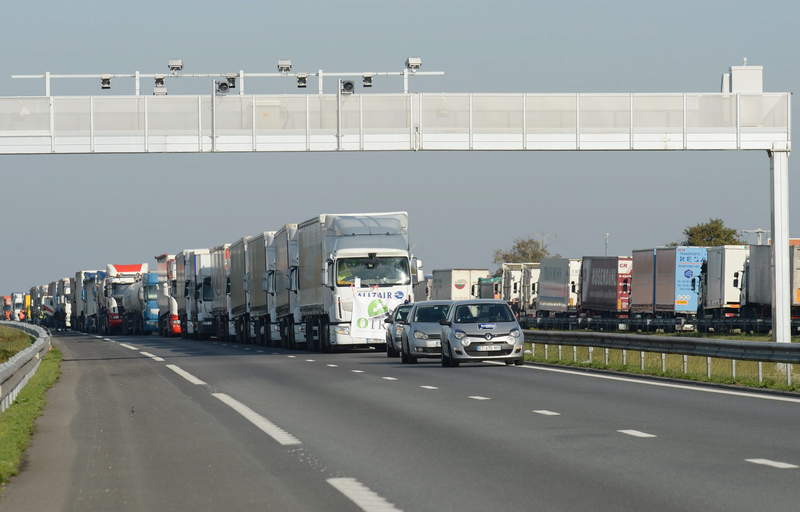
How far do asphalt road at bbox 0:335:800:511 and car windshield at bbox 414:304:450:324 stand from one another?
8786mm

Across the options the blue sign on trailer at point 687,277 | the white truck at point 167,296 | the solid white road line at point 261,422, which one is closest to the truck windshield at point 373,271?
the solid white road line at point 261,422

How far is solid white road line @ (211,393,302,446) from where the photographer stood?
563 inches

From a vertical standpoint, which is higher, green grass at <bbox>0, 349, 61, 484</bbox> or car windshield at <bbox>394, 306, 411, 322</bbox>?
car windshield at <bbox>394, 306, 411, 322</bbox>

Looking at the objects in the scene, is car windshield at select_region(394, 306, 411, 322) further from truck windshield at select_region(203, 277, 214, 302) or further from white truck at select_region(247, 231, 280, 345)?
truck windshield at select_region(203, 277, 214, 302)

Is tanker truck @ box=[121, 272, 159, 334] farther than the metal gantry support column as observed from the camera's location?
Yes

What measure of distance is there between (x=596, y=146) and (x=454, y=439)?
26945 mm

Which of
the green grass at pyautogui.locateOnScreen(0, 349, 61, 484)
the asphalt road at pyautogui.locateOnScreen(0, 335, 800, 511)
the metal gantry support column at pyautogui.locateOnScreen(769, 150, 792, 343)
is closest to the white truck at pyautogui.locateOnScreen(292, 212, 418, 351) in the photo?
the metal gantry support column at pyautogui.locateOnScreen(769, 150, 792, 343)

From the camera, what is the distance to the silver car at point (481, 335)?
1176 inches

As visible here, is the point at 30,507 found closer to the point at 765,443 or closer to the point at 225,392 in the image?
the point at 765,443

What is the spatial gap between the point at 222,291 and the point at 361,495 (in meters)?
52.7

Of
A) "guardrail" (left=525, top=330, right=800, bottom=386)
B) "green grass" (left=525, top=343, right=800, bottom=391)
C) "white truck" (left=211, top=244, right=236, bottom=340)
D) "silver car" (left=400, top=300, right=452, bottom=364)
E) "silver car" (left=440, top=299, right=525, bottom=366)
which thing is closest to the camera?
"guardrail" (left=525, top=330, right=800, bottom=386)

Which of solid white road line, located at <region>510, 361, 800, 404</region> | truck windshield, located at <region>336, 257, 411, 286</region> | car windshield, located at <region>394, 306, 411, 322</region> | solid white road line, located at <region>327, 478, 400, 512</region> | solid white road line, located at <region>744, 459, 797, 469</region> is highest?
truck windshield, located at <region>336, 257, 411, 286</region>

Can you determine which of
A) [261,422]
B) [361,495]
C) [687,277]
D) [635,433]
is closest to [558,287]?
[687,277]

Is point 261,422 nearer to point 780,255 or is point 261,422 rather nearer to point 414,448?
point 414,448
